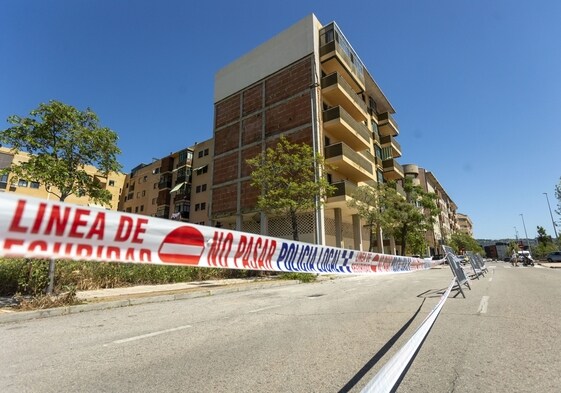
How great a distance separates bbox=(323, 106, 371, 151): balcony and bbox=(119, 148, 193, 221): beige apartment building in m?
22.3

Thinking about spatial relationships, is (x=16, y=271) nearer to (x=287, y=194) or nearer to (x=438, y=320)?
(x=438, y=320)

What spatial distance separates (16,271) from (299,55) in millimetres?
26172

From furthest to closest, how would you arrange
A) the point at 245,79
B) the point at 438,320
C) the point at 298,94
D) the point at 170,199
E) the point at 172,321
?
1. the point at 170,199
2. the point at 245,79
3. the point at 298,94
4. the point at 172,321
5. the point at 438,320

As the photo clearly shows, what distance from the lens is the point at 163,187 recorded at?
1826 inches

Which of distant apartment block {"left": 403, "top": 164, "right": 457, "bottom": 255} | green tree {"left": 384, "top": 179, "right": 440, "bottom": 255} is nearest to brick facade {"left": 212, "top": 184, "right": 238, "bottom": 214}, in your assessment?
green tree {"left": 384, "top": 179, "right": 440, "bottom": 255}

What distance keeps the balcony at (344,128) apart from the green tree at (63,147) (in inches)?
767

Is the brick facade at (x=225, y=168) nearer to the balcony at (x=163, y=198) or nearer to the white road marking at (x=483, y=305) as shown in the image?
the balcony at (x=163, y=198)

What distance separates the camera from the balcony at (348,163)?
2570 centimetres

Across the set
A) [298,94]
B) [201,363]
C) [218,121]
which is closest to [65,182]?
[201,363]

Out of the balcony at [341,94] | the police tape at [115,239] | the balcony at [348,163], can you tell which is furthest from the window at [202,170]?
the police tape at [115,239]

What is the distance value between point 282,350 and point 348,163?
2359 cm

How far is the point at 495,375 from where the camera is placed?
3.08 metres

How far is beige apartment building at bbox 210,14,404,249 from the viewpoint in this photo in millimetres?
26547

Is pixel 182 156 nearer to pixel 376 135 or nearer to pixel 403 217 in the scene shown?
pixel 376 135
